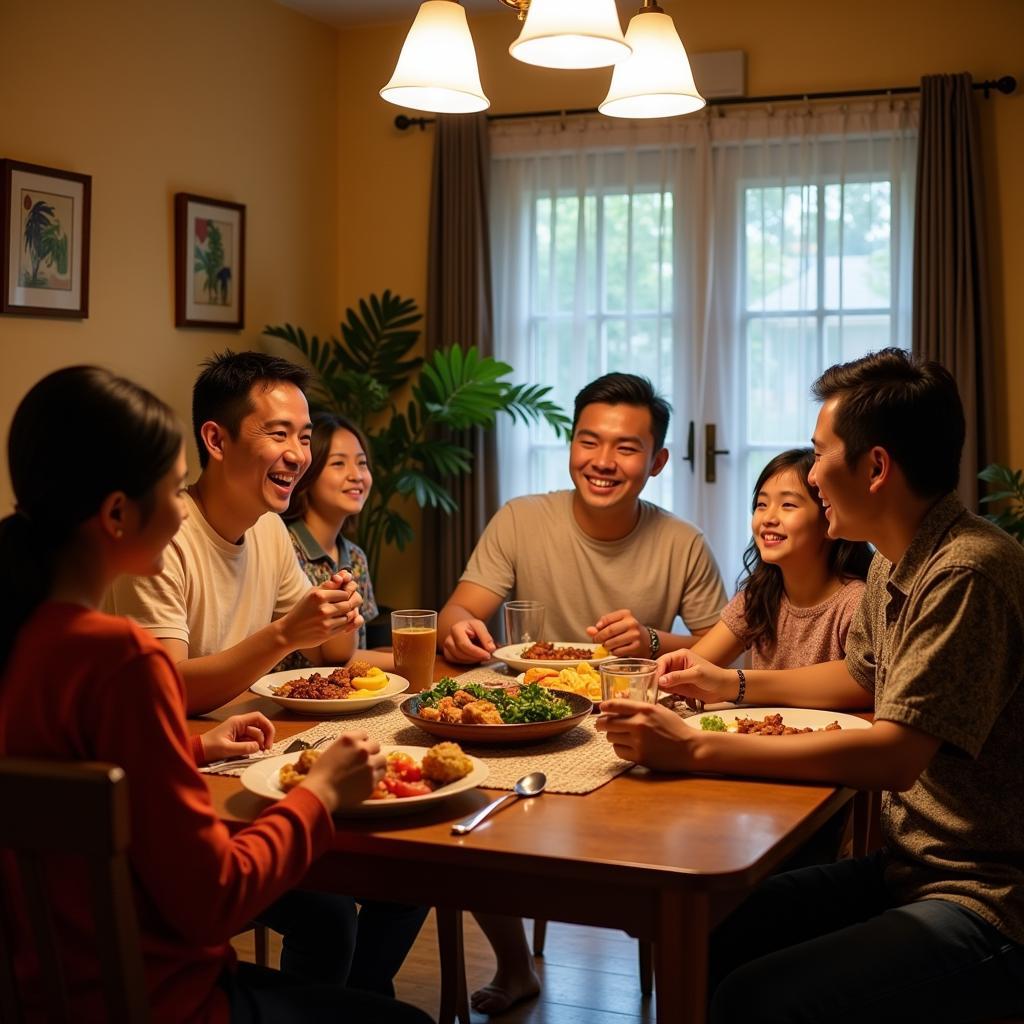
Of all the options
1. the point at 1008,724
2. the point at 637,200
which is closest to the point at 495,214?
the point at 637,200

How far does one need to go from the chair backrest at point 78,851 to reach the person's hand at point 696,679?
1181 mm

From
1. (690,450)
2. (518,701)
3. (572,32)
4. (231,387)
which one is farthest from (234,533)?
(690,450)

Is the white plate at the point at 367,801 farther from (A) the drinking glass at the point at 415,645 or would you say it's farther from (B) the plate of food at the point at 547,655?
(B) the plate of food at the point at 547,655

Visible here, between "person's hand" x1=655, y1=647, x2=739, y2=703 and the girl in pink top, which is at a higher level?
the girl in pink top

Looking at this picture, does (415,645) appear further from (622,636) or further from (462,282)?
(462,282)

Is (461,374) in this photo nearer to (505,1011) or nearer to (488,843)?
(505,1011)

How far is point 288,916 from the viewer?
2.33 meters

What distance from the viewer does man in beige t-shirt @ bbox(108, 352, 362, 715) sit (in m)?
2.27

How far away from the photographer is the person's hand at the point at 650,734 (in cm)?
181

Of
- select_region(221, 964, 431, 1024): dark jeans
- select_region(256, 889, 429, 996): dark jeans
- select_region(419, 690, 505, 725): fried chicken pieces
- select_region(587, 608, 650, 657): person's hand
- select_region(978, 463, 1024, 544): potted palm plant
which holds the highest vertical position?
select_region(978, 463, 1024, 544): potted palm plant

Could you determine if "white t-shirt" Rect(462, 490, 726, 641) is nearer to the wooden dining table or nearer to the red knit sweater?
the wooden dining table

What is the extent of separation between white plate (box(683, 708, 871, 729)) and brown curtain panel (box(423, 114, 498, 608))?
336 centimetres

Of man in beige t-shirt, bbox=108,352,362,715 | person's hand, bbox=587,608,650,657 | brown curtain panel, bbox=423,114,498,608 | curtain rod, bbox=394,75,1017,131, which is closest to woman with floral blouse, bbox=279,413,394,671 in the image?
man in beige t-shirt, bbox=108,352,362,715

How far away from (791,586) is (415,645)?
0.81 metres
